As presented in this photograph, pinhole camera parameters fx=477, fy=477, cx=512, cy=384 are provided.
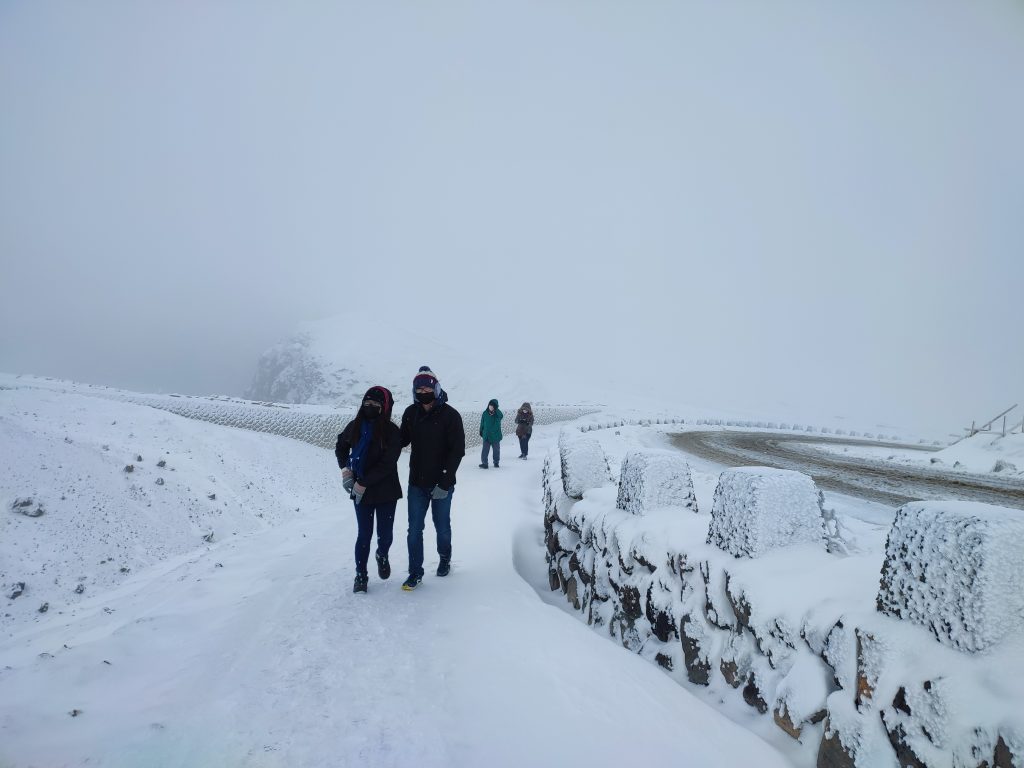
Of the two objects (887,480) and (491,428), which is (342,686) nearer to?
(491,428)

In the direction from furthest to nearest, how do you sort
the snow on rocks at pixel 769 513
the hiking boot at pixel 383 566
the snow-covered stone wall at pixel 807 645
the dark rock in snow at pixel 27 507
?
1. the dark rock in snow at pixel 27 507
2. the hiking boot at pixel 383 566
3. the snow on rocks at pixel 769 513
4. the snow-covered stone wall at pixel 807 645

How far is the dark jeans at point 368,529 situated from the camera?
177 inches

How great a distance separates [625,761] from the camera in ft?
6.99

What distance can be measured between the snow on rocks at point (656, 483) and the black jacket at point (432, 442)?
5.55ft

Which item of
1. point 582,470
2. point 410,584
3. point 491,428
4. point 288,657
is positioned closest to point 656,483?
point 582,470

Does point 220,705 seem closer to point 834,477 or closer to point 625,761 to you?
point 625,761

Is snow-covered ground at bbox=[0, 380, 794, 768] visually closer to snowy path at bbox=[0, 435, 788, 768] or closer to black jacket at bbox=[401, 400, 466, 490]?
snowy path at bbox=[0, 435, 788, 768]

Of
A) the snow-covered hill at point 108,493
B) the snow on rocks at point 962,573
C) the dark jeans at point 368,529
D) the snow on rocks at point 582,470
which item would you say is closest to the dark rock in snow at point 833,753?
the snow on rocks at point 962,573

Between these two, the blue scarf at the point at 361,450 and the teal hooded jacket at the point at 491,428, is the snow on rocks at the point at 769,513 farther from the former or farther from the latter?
the teal hooded jacket at the point at 491,428

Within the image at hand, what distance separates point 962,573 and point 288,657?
360 cm

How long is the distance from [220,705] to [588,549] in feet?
9.54

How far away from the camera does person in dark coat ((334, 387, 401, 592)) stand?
447cm

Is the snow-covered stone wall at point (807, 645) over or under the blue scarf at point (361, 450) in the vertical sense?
under

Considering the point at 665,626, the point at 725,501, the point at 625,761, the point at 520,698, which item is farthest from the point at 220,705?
the point at 725,501
